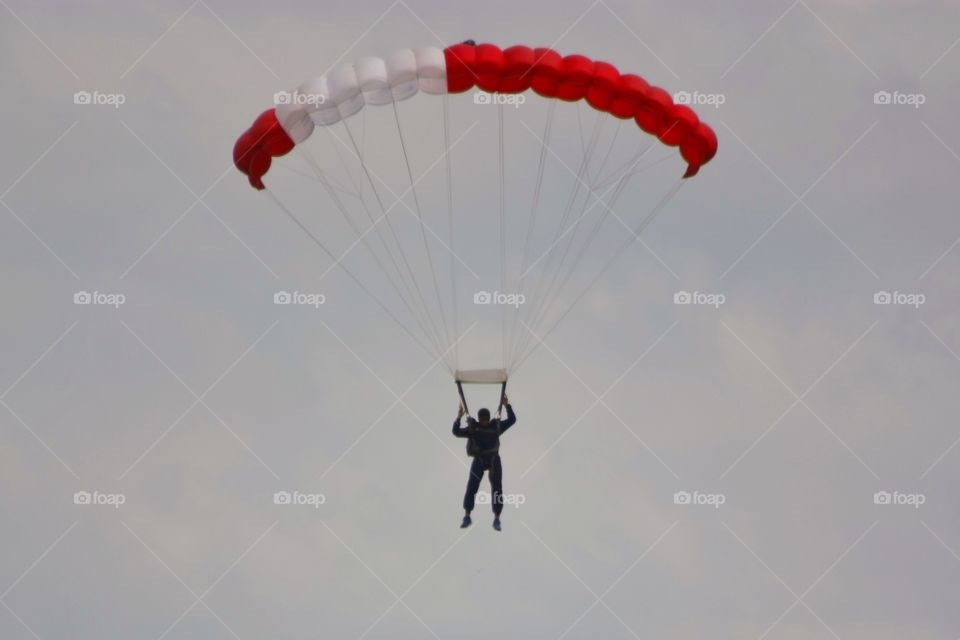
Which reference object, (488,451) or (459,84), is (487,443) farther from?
(459,84)

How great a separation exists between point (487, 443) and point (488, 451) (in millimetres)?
127

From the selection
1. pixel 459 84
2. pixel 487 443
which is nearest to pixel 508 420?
pixel 487 443

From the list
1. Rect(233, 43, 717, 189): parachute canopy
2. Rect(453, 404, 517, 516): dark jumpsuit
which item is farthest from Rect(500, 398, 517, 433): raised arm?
Rect(233, 43, 717, 189): parachute canopy

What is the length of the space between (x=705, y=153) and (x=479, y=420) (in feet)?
17.9

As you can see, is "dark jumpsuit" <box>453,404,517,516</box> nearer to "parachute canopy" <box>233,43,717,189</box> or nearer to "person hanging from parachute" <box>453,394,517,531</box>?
"person hanging from parachute" <box>453,394,517,531</box>

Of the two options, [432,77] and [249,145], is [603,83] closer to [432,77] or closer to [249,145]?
[432,77]

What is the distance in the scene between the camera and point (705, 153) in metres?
29.6

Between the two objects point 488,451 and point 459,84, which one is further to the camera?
point 459,84

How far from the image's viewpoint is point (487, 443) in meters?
28.0

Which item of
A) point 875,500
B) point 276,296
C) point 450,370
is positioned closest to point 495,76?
point 450,370

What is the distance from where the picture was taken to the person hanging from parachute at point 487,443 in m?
27.9

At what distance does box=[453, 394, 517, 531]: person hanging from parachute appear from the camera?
27859mm

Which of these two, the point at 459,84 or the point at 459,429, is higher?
the point at 459,84

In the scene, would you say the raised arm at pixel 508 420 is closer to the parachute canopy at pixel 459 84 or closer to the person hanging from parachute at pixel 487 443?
the person hanging from parachute at pixel 487 443
